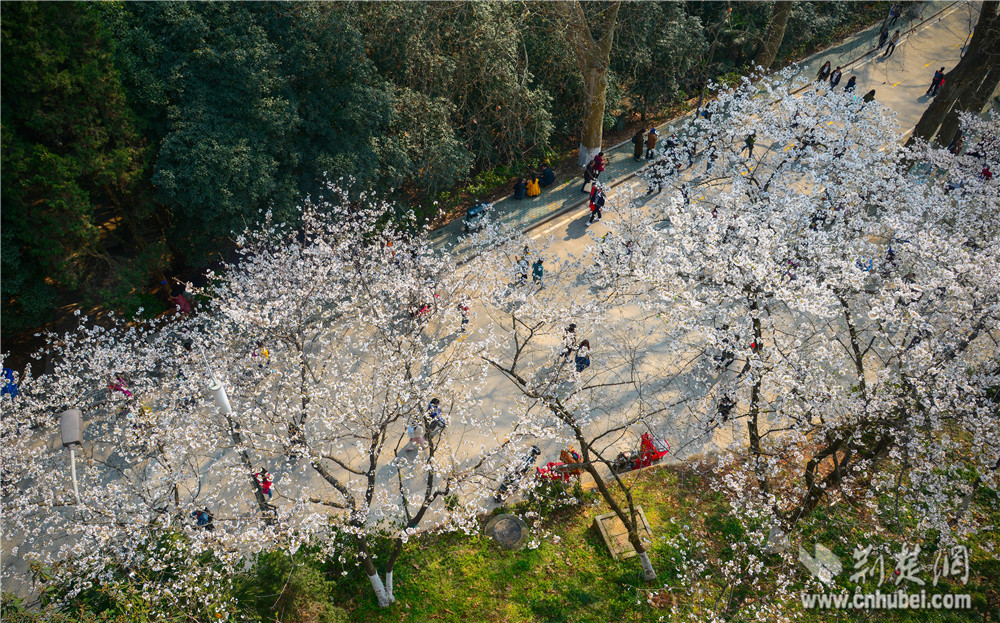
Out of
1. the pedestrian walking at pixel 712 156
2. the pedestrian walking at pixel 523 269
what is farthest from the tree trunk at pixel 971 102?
the pedestrian walking at pixel 523 269

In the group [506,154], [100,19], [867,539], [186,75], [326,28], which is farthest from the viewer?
[506,154]

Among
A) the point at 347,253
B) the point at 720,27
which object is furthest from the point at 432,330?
the point at 720,27

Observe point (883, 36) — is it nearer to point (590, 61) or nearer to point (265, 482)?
point (590, 61)

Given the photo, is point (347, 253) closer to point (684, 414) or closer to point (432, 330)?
point (432, 330)

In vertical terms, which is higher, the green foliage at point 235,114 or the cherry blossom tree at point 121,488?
the green foliage at point 235,114

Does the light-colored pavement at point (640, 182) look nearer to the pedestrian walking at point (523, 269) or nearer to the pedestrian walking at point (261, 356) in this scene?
the pedestrian walking at point (523, 269)

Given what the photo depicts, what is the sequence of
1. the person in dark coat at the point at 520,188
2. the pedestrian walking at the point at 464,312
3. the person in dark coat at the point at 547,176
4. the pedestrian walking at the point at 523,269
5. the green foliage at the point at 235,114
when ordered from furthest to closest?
1. the person in dark coat at the point at 547,176
2. the person in dark coat at the point at 520,188
3. the pedestrian walking at the point at 523,269
4. the pedestrian walking at the point at 464,312
5. the green foliage at the point at 235,114
